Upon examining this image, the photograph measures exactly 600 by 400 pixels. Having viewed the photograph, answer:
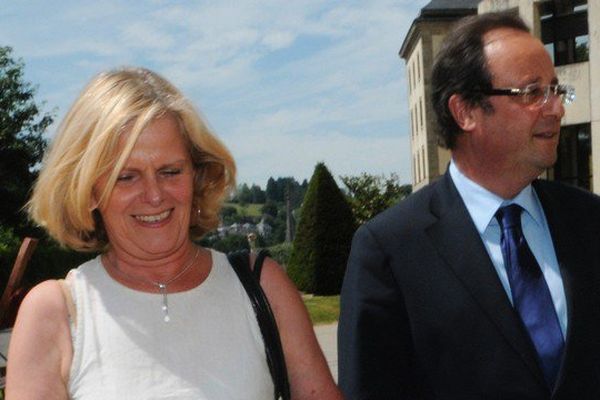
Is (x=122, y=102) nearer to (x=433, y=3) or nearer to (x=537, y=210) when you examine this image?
(x=537, y=210)

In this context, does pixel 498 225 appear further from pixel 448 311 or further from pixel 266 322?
pixel 266 322

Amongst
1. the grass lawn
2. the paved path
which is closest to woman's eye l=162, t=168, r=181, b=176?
the paved path

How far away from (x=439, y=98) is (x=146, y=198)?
1.40 m

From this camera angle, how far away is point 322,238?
29.3 metres

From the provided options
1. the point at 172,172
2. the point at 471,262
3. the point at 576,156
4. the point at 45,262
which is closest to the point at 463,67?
the point at 471,262

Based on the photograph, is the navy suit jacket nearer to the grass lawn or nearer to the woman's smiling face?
the woman's smiling face

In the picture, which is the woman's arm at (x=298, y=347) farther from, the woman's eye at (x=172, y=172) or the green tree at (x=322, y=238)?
the green tree at (x=322, y=238)

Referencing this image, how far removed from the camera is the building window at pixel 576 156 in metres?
29.7

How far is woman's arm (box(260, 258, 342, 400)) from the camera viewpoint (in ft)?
9.46

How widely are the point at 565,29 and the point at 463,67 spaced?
2801 centimetres

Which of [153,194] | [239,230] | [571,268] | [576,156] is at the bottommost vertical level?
[239,230]

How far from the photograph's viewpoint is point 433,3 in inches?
2112

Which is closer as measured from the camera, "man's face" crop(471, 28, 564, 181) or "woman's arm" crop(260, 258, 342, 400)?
"woman's arm" crop(260, 258, 342, 400)

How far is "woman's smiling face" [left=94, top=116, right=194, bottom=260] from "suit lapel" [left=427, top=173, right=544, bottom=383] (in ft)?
3.16
